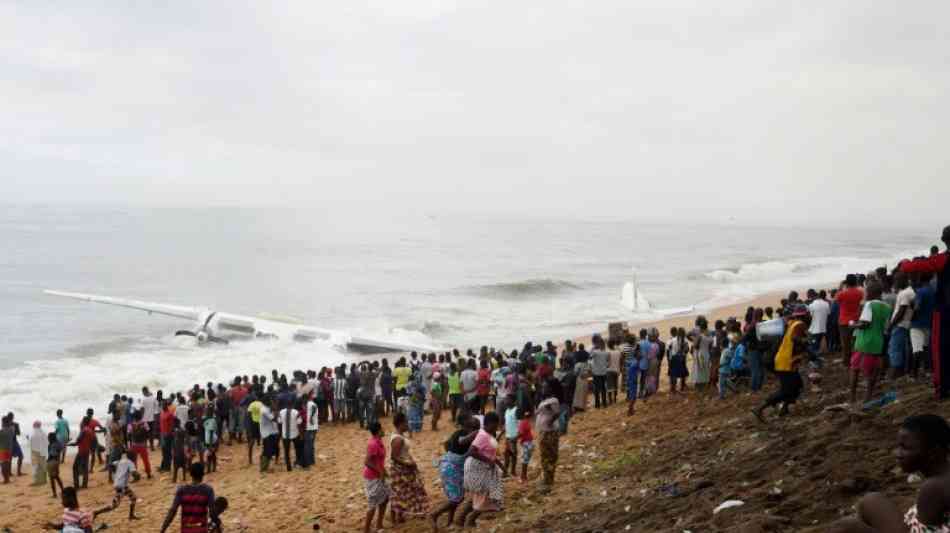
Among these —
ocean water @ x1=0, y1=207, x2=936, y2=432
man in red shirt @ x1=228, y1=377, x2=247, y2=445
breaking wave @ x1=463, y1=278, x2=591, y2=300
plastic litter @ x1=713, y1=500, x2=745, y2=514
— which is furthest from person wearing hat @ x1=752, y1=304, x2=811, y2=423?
breaking wave @ x1=463, y1=278, x2=591, y2=300

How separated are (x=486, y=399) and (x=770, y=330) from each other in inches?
253

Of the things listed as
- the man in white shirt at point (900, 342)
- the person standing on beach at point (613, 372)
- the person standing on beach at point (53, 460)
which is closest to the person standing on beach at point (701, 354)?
the person standing on beach at point (613, 372)

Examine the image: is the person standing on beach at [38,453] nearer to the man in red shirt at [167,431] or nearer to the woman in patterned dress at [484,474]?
the man in red shirt at [167,431]

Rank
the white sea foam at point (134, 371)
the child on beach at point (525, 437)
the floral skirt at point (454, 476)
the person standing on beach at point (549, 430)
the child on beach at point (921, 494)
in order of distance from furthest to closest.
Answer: the white sea foam at point (134, 371), the child on beach at point (525, 437), the person standing on beach at point (549, 430), the floral skirt at point (454, 476), the child on beach at point (921, 494)

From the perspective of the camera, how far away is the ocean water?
29.8 meters

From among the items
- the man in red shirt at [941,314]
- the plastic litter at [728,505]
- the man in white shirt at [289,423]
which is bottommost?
the man in white shirt at [289,423]

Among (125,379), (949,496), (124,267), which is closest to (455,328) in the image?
Answer: (125,379)

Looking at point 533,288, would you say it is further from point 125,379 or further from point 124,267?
point 124,267

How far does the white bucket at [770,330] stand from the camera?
38.8ft

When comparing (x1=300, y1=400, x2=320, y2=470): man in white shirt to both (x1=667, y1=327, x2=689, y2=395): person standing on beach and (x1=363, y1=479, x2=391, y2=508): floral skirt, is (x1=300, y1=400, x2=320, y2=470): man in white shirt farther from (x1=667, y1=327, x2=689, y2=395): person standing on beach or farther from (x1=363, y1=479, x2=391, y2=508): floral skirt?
(x1=667, y1=327, x2=689, y2=395): person standing on beach

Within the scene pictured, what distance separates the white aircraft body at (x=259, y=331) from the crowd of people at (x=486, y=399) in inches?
538

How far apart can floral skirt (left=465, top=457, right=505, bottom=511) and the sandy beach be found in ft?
3.56

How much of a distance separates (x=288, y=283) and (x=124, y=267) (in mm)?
24025

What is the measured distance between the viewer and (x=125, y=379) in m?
26.6
